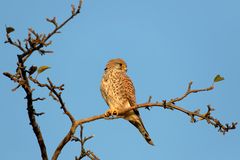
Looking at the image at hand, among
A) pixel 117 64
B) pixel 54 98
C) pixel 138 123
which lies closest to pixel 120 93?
pixel 138 123

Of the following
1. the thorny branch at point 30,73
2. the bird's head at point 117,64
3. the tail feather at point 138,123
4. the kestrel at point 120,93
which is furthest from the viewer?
the bird's head at point 117,64

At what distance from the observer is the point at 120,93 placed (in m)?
7.77

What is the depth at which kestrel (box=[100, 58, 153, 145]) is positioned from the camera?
7711 millimetres

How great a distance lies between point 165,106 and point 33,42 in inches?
56.3

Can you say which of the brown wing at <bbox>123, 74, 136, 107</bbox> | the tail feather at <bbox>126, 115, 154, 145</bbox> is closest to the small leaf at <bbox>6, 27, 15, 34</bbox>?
the brown wing at <bbox>123, 74, 136, 107</bbox>

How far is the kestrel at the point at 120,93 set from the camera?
25.3 feet

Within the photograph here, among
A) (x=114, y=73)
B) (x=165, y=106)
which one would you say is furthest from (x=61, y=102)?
(x=114, y=73)

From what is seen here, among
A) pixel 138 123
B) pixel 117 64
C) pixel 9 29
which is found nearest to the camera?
pixel 9 29

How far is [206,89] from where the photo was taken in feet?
14.7

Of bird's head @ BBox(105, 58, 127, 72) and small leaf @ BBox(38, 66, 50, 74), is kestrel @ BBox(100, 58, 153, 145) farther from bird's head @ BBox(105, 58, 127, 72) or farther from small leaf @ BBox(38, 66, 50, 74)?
small leaf @ BBox(38, 66, 50, 74)

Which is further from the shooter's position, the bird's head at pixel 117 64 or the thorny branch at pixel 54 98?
the bird's head at pixel 117 64

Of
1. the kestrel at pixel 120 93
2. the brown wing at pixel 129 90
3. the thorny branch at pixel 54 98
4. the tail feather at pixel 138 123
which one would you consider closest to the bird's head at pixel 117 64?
the kestrel at pixel 120 93

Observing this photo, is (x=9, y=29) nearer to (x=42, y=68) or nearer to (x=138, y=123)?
(x=42, y=68)

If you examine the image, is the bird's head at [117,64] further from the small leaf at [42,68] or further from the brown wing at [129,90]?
the small leaf at [42,68]
